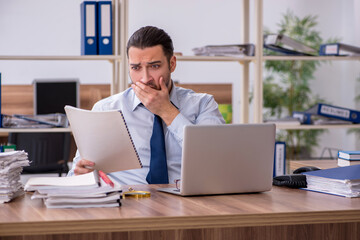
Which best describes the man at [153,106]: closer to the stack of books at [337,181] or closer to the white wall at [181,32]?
the stack of books at [337,181]

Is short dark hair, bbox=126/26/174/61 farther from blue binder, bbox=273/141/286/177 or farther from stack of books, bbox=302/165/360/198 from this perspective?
blue binder, bbox=273/141/286/177

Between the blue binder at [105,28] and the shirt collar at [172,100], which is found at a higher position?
the blue binder at [105,28]

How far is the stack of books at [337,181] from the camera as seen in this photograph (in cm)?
172

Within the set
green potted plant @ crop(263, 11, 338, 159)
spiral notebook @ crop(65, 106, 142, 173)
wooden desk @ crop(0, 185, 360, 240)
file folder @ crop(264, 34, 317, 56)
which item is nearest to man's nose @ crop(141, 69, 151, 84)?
spiral notebook @ crop(65, 106, 142, 173)

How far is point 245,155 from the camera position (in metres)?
1.68

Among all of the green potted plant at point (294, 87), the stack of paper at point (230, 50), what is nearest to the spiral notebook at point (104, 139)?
the stack of paper at point (230, 50)

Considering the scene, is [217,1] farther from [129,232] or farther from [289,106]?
[129,232]

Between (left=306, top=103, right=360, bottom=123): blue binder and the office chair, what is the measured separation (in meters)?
2.36

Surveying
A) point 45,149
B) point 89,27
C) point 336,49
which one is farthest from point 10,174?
point 45,149

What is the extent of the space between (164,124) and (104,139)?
21.7 inches

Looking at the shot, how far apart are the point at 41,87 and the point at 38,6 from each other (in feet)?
5.23

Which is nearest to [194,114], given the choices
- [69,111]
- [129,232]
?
[69,111]

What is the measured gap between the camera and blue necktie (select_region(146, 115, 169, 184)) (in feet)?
7.17

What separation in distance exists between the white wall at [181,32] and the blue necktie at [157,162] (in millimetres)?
4104
